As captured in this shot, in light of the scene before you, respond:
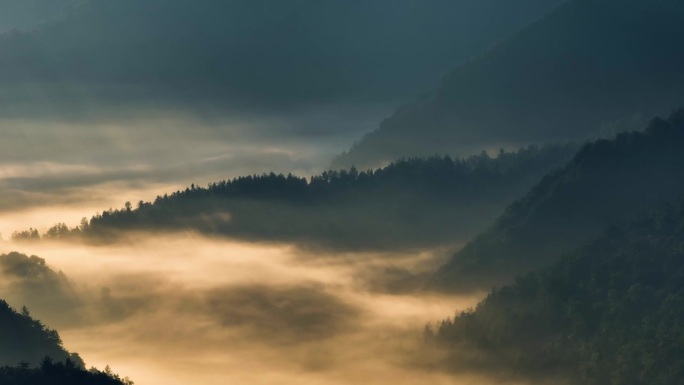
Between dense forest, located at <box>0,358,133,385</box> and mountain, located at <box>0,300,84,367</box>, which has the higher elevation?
mountain, located at <box>0,300,84,367</box>

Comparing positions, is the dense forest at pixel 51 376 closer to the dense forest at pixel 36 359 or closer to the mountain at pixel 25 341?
the dense forest at pixel 36 359

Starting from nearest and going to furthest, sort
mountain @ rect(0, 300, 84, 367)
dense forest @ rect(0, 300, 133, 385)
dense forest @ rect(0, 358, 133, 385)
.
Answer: dense forest @ rect(0, 358, 133, 385)
dense forest @ rect(0, 300, 133, 385)
mountain @ rect(0, 300, 84, 367)

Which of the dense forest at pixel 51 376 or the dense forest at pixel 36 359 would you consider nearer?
the dense forest at pixel 51 376

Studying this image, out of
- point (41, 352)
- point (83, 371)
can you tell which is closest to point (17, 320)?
point (41, 352)

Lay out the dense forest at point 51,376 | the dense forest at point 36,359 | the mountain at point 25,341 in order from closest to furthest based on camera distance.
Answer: the dense forest at point 51,376 → the dense forest at point 36,359 → the mountain at point 25,341

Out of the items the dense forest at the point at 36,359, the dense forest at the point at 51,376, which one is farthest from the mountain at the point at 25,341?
the dense forest at the point at 51,376

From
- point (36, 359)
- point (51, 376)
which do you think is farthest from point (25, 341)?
point (51, 376)

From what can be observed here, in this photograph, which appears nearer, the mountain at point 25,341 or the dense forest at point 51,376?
the dense forest at point 51,376

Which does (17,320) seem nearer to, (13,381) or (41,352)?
(41,352)

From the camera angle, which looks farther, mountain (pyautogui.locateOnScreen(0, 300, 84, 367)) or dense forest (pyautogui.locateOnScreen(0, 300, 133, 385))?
mountain (pyautogui.locateOnScreen(0, 300, 84, 367))

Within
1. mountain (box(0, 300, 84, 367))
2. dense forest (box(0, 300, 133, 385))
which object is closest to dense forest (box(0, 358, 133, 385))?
dense forest (box(0, 300, 133, 385))

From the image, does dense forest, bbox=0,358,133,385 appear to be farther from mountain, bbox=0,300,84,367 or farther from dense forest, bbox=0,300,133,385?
mountain, bbox=0,300,84,367

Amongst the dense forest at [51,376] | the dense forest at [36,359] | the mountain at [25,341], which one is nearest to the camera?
the dense forest at [51,376]

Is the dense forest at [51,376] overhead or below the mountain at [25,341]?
below
